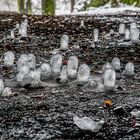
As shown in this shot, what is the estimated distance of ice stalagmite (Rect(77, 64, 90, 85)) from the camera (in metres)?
6.72

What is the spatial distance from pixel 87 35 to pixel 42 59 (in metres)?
4.25

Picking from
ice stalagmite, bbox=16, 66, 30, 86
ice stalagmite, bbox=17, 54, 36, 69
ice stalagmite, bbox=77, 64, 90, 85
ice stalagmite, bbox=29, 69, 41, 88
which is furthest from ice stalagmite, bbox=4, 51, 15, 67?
ice stalagmite, bbox=77, 64, 90, 85

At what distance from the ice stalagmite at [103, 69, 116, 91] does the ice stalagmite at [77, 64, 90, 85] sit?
0.39 meters

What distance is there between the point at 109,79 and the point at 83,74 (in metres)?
0.53

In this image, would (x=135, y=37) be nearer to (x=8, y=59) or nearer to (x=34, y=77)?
(x=8, y=59)

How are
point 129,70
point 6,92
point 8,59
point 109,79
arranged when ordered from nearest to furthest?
point 6,92 < point 109,79 < point 129,70 < point 8,59

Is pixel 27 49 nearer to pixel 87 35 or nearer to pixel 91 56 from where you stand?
pixel 91 56

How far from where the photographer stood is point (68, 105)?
5.83 metres

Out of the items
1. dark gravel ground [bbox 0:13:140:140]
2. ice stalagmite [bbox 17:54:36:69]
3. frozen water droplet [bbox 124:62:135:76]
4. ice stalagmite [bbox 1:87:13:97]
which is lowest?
dark gravel ground [bbox 0:13:140:140]

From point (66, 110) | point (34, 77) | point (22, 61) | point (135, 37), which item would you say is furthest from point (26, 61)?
point (135, 37)

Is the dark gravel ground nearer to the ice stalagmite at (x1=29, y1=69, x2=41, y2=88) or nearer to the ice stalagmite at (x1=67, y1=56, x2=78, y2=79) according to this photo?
the ice stalagmite at (x1=29, y1=69, x2=41, y2=88)

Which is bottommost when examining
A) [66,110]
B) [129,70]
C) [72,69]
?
[66,110]

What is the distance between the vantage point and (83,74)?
22.1ft

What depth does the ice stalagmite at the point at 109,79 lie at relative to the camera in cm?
638
